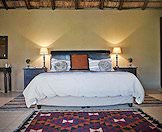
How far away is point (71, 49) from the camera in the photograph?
8031 millimetres

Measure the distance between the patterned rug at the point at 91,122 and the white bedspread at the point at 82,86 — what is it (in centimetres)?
42

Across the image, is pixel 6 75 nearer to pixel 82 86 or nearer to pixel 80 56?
pixel 80 56

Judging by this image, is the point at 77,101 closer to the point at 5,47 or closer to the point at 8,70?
the point at 8,70

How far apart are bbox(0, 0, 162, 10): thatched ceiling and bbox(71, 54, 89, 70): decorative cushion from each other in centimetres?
165

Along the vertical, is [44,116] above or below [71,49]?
below

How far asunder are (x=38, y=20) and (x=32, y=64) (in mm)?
1484

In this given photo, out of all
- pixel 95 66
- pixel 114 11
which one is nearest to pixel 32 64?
pixel 95 66

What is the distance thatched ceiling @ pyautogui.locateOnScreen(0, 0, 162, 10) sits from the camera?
25.2 feet

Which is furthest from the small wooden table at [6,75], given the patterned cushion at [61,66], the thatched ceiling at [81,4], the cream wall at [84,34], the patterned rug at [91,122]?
the patterned rug at [91,122]

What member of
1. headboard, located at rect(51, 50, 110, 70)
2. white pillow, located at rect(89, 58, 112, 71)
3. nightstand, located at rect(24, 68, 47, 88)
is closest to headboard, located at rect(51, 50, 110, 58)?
headboard, located at rect(51, 50, 110, 70)

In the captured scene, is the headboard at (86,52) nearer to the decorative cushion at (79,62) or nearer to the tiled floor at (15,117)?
the decorative cushion at (79,62)

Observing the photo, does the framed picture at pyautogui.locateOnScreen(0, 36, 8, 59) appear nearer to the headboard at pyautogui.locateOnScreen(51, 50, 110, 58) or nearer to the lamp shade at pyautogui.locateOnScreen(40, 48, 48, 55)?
the lamp shade at pyautogui.locateOnScreen(40, 48, 48, 55)

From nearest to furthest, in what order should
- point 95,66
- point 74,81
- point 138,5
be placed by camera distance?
1. point 74,81
2. point 95,66
3. point 138,5

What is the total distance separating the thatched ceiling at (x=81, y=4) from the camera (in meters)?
7.67
